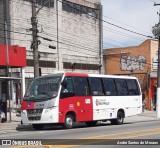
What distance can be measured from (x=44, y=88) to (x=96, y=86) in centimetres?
381

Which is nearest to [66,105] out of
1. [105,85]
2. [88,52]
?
[105,85]

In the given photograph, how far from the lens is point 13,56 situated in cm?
2575

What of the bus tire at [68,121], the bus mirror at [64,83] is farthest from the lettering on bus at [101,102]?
the bus mirror at [64,83]

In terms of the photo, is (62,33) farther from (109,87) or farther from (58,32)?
(109,87)

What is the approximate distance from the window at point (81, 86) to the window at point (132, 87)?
Result: 4.75 meters

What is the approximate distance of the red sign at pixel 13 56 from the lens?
25.0 meters

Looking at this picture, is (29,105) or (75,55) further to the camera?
(75,55)

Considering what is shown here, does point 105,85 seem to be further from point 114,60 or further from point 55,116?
point 114,60

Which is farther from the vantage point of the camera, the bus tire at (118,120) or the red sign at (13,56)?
the bus tire at (118,120)

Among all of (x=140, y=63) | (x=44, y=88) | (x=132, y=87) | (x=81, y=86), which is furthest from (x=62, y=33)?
(x=44, y=88)

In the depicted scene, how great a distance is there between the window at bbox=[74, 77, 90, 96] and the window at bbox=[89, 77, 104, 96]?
1.52 ft

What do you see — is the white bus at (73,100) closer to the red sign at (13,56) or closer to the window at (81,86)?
the window at (81,86)

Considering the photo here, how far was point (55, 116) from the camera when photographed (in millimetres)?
21062

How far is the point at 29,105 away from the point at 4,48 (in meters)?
5.05
